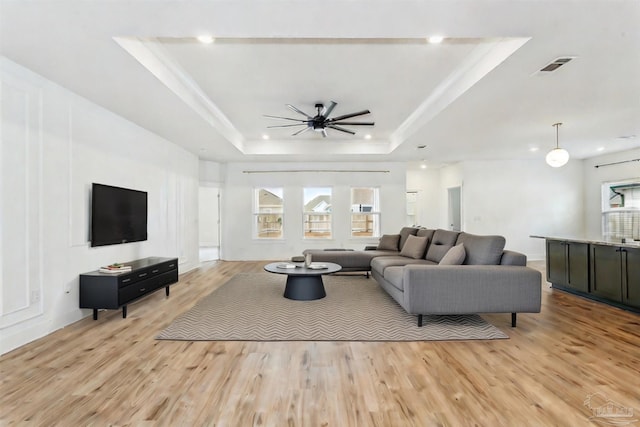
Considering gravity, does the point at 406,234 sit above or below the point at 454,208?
below

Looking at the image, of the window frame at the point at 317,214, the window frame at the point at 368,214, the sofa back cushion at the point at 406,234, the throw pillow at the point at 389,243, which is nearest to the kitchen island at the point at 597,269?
the sofa back cushion at the point at 406,234

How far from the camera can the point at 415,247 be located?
545 cm

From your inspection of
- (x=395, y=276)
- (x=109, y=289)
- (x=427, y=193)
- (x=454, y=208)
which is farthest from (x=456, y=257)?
(x=427, y=193)

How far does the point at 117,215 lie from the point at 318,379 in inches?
138

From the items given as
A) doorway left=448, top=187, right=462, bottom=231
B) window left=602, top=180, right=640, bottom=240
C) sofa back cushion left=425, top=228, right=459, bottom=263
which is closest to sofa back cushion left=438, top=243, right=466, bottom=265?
sofa back cushion left=425, top=228, right=459, bottom=263

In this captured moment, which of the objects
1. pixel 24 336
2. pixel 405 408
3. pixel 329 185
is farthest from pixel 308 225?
pixel 405 408

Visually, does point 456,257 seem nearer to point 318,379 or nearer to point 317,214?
point 318,379

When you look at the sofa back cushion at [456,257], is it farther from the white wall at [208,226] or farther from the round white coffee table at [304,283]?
the white wall at [208,226]

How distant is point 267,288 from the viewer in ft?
16.6

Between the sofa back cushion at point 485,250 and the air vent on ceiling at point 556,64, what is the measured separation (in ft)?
5.61

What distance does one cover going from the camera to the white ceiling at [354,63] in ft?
7.25

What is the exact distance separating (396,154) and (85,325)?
6336 millimetres

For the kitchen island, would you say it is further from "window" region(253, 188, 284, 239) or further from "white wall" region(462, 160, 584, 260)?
"window" region(253, 188, 284, 239)

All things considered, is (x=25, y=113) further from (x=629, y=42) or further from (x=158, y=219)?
(x=629, y=42)
